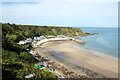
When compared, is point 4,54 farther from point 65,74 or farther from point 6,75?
point 65,74

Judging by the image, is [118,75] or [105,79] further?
[118,75]

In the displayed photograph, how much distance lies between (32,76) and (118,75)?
1758cm

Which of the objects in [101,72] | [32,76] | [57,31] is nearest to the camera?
[32,76]

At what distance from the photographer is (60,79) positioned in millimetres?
16188

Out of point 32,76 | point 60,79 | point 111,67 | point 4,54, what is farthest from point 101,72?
point 4,54

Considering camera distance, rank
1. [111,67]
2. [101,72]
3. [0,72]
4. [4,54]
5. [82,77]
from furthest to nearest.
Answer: [111,67], [101,72], [4,54], [82,77], [0,72]

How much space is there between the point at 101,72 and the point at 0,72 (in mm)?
19446

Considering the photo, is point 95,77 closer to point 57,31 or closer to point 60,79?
point 60,79

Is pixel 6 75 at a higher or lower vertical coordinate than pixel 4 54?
lower

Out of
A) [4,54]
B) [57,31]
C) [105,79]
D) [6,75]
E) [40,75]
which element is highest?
[57,31]

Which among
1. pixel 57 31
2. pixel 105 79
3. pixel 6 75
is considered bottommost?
pixel 105 79

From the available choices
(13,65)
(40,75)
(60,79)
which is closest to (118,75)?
(60,79)

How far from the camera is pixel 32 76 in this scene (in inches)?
575

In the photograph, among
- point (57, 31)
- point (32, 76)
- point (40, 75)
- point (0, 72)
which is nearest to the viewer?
point (0, 72)
